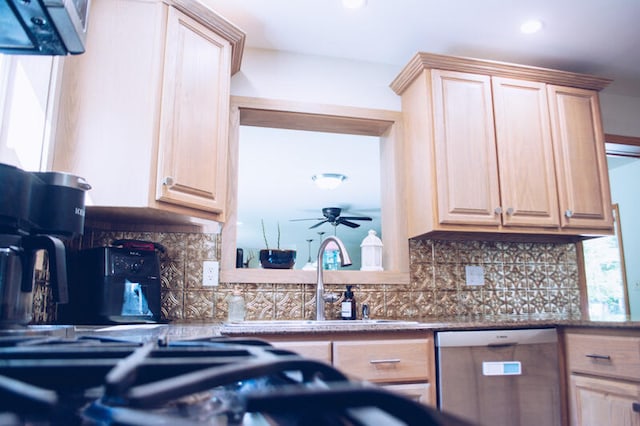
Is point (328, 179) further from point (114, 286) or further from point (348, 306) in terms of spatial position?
point (114, 286)

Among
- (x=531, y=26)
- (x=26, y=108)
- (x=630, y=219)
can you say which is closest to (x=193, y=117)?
(x=26, y=108)

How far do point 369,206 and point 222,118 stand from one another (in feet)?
16.0

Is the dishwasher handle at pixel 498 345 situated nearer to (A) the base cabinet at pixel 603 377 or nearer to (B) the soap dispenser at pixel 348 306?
(A) the base cabinet at pixel 603 377

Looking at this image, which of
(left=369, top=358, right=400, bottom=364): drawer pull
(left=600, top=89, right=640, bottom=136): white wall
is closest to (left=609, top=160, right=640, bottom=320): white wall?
(left=600, top=89, right=640, bottom=136): white wall

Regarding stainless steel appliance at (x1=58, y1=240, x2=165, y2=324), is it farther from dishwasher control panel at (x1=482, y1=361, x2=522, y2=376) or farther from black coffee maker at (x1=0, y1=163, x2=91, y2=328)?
A: dishwasher control panel at (x1=482, y1=361, x2=522, y2=376)

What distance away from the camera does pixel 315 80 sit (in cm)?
288

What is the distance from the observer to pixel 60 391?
46cm

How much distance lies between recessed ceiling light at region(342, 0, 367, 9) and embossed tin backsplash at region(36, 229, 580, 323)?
4.36 ft

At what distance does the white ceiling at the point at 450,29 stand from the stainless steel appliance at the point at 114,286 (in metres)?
1.34

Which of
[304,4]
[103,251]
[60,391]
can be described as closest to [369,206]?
[304,4]

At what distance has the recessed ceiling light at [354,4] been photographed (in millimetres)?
2418

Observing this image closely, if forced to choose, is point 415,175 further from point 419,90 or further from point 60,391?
point 60,391

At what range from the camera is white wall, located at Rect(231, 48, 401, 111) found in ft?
9.12

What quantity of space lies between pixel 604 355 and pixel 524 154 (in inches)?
45.4
